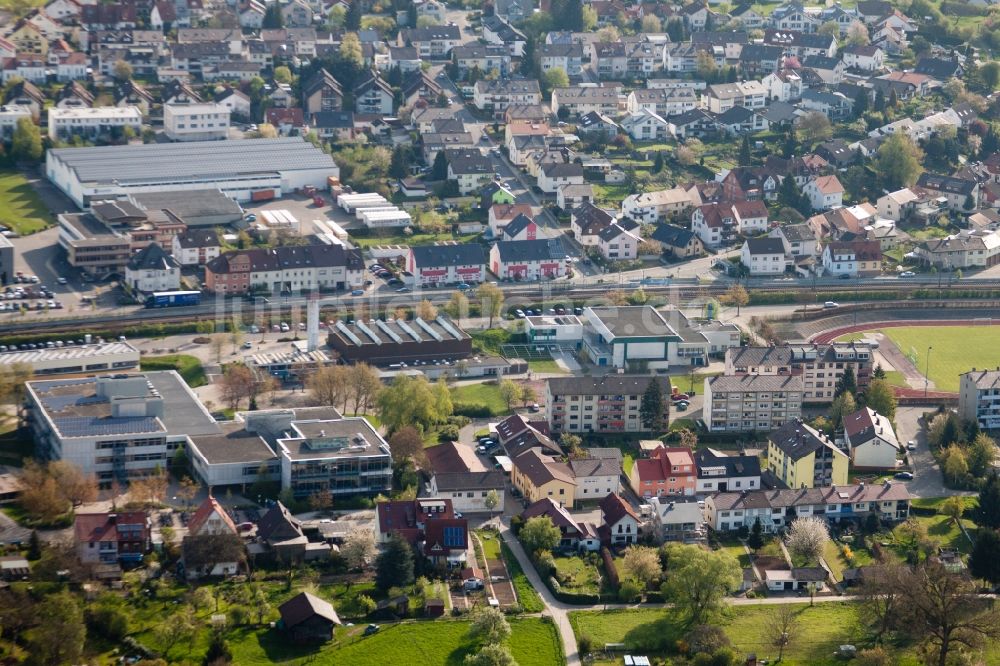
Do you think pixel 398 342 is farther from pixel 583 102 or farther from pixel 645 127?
pixel 583 102

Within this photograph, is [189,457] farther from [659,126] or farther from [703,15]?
[703,15]

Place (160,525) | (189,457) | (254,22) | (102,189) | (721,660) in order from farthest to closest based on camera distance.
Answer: (254,22), (102,189), (189,457), (160,525), (721,660)

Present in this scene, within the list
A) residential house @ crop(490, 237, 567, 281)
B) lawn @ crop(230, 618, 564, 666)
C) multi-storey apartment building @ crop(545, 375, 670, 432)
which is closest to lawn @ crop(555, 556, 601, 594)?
lawn @ crop(230, 618, 564, 666)

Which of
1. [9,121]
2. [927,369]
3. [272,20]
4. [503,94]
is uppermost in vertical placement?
[272,20]

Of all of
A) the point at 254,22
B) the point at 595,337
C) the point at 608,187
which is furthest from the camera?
the point at 254,22

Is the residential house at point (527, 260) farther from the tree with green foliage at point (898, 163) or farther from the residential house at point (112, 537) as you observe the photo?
the residential house at point (112, 537)

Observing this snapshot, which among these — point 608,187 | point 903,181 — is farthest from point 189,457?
point 903,181

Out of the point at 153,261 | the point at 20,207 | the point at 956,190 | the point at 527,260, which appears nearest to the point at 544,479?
the point at 527,260
